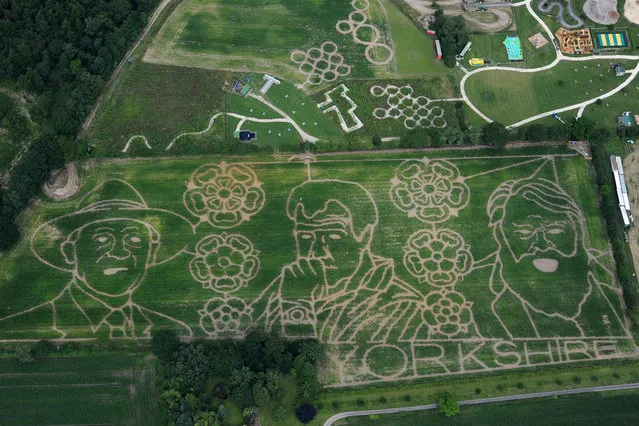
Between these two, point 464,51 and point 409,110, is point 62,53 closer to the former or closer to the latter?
point 409,110

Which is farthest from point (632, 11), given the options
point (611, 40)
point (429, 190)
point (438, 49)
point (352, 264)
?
point (352, 264)

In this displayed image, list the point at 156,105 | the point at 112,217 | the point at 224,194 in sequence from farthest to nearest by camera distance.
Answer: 1. the point at 156,105
2. the point at 224,194
3. the point at 112,217

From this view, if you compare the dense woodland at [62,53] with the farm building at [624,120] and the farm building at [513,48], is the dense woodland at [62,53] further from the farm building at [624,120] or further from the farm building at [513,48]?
the farm building at [624,120]

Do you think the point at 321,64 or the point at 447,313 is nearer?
the point at 447,313

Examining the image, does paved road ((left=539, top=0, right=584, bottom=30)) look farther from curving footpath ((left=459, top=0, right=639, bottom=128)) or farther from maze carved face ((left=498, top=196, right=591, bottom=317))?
maze carved face ((left=498, top=196, right=591, bottom=317))

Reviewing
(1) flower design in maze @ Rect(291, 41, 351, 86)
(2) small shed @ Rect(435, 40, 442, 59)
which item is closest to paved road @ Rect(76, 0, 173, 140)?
(1) flower design in maze @ Rect(291, 41, 351, 86)
